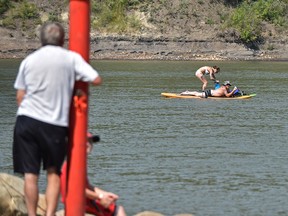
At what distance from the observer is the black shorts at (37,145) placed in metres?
8.28

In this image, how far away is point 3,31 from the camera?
80562 mm

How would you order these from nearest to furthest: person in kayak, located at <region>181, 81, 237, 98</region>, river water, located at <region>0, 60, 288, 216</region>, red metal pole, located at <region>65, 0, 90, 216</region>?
1. red metal pole, located at <region>65, 0, 90, 216</region>
2. river water, located at <region>0, 60, 288, 216</region>
3. person in kayak, located at <region>181, 81, 237, 98</region>

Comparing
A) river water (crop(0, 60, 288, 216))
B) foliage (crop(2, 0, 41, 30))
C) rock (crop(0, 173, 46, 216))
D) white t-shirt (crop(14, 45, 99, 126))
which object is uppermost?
foliage (crop(2, 0, 41, 30))

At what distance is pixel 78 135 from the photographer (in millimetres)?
8078

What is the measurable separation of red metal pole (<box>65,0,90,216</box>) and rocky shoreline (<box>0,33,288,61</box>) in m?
69.9

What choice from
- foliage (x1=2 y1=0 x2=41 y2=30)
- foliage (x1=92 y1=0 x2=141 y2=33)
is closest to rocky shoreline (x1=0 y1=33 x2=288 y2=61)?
foliage (x1=92 y1=0 x2=141 y2=33)

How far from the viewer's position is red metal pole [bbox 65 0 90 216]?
311 inches

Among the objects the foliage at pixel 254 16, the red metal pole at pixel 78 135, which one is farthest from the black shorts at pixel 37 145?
the foliage at pixel 254 16

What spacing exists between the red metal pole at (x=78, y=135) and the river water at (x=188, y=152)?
4739 millimetres

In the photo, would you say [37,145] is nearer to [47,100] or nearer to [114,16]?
[47,100]

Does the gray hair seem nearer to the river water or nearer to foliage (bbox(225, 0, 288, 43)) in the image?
the river water

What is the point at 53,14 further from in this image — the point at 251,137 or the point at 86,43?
the point at 86,43

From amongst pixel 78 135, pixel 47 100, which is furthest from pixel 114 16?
pixel 78 135

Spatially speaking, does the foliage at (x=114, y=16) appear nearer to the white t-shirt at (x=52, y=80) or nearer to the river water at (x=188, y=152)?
the river water at (x=188, y=152)
